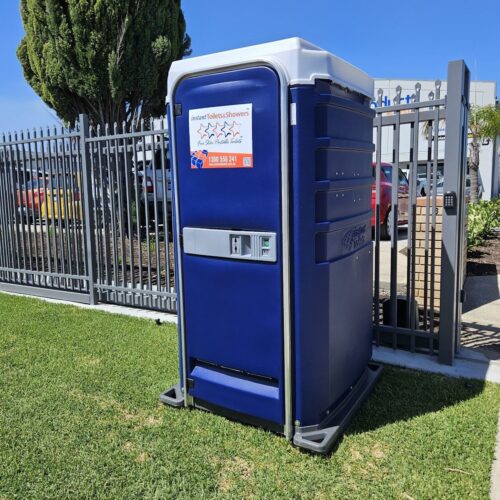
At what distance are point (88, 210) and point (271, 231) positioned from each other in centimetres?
381

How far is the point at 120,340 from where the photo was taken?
4629 millimetres

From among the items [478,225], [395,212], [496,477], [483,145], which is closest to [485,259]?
[478,225]

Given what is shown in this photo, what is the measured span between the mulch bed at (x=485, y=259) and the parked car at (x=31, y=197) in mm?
6192

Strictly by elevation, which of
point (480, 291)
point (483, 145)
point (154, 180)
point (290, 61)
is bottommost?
point (480, 291)

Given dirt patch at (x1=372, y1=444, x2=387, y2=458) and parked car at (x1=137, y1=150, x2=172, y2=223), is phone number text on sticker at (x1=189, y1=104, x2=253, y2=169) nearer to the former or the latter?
parked car at (x1=137, y1=150, x2=172, y2=223)

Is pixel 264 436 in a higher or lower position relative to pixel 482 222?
lower

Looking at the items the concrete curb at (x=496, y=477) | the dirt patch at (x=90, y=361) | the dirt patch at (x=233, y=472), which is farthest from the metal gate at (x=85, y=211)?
the concrete curb at (x=496, y=477)

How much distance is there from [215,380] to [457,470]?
1452 mm

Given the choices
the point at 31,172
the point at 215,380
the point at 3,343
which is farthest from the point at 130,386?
the point at 31,172

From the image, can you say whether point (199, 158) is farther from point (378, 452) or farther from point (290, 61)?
point (378, 452)

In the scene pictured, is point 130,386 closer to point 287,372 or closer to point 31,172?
point 287,372

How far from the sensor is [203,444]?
280cm

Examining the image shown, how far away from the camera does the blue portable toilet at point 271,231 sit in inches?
101

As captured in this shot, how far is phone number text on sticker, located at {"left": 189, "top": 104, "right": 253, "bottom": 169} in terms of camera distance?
265 cm
